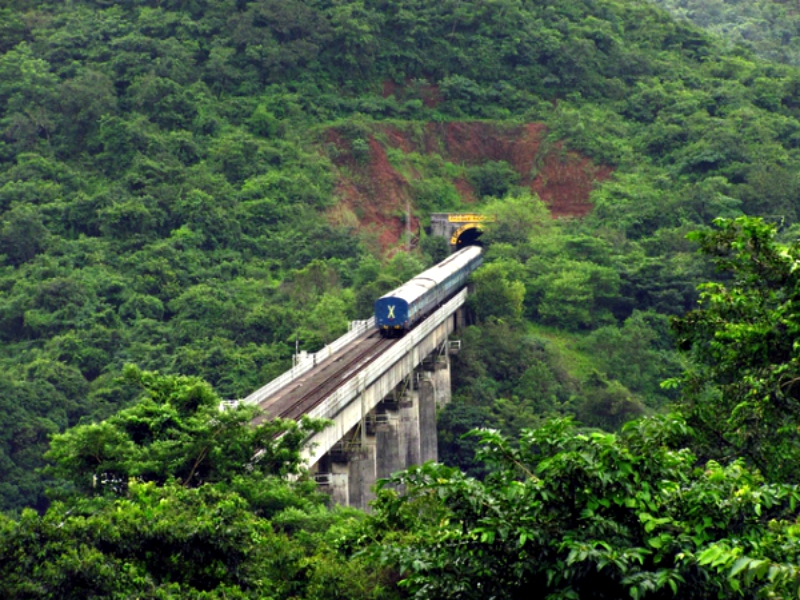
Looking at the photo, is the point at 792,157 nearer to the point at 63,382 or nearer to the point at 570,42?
the point at 570,42

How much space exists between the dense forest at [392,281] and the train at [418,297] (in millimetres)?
2243

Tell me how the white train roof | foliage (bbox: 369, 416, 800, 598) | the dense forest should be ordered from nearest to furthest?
1. foliage (bbox: 369, 416, 800, 598)
2. the dense forest
3. the white train roof

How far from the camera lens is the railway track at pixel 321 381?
141ft

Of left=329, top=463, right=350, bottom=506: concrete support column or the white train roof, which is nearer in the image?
left=329, top=463, right=350, bottom=506: concrete support column

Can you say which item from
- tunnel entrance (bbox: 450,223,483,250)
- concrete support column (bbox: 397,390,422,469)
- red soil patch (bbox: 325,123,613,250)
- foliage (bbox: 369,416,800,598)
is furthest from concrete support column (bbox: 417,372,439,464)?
foliage (bbox: 369,416,800,598)

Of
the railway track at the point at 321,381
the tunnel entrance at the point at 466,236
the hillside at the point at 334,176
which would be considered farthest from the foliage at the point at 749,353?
the tunnel entrance at the point at 466,236

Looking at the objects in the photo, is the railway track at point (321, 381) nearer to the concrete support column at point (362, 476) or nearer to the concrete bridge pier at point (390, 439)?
the concrete bridge pier at point (390, 439)

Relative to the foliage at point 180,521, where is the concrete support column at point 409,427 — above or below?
below

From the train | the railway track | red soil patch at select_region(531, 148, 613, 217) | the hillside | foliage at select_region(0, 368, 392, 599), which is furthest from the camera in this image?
red soil patch at select_region(531, 148, 613, 217)

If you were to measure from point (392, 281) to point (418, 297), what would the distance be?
9299mm

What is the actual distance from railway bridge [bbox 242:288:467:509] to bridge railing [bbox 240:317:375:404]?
0.04 meters

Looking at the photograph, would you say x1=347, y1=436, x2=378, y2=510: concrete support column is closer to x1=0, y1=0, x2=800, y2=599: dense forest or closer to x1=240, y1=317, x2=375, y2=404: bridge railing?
x1=240, y1=317, x2=375, y2=404: bridge railing

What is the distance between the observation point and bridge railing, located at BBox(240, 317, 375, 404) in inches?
1746

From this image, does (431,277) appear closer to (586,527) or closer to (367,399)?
(367,399)
